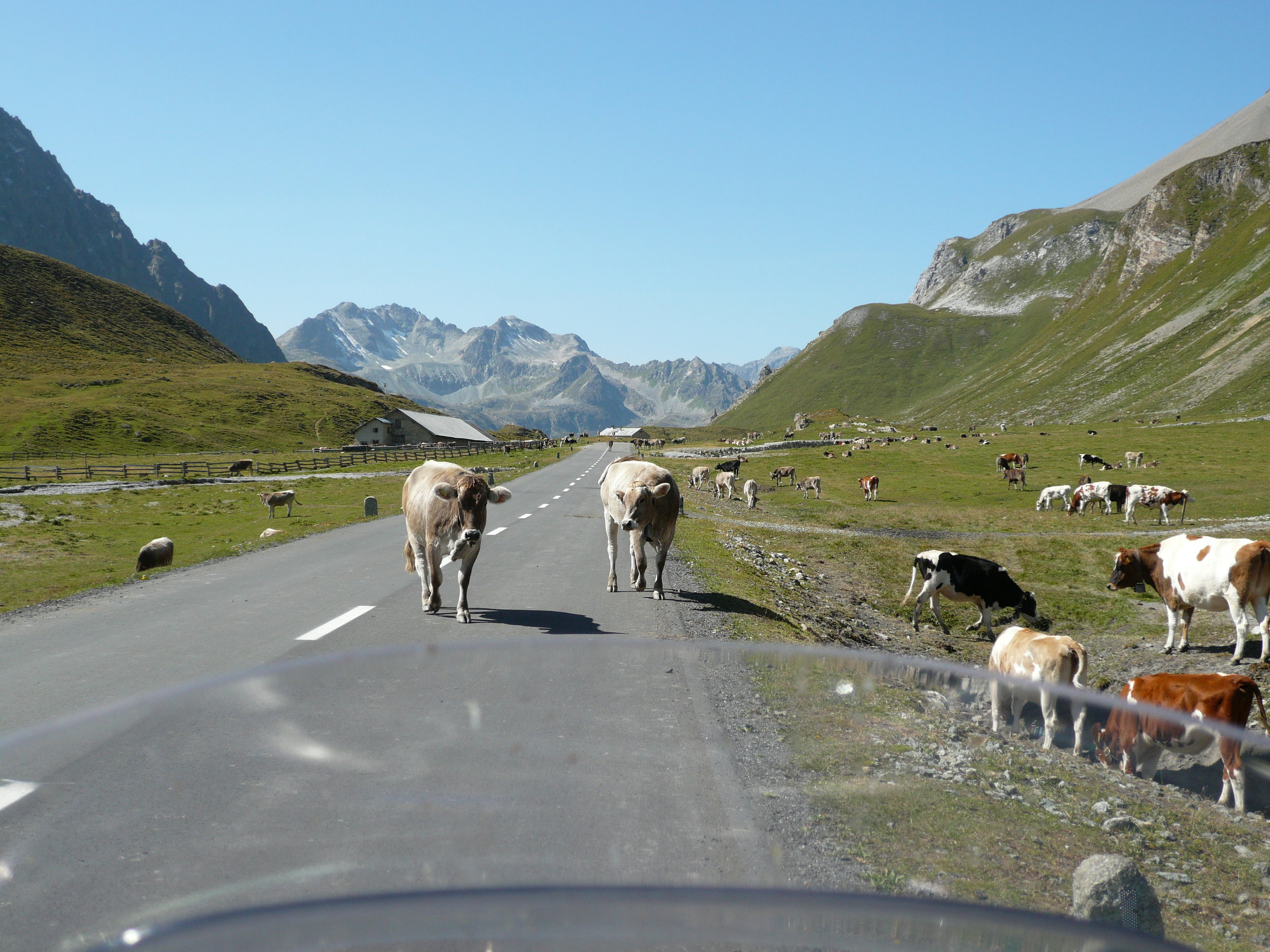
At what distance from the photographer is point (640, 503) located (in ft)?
40.8

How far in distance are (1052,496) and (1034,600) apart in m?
24.8

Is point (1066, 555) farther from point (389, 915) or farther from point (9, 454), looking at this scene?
point (9, 454)

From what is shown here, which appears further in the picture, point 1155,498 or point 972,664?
point 1155,498

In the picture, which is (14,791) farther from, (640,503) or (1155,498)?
(1155,498)

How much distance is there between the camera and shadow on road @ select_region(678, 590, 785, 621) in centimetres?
1233

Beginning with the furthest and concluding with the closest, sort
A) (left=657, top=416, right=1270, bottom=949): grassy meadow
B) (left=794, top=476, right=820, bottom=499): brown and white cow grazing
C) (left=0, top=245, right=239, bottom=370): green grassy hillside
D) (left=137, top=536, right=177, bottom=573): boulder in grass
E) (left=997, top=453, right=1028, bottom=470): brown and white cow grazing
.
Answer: (left=0, top=245, right=239, bottom=370): green grassy hillside → (left=997, top=453, right=1028, bottom=470): brown and white cow grazing → (left=794, top=476, right=820, bottom=499): brown and white cow grazing → (left=137, top=536, right=177, bottom=573): boulder in grass → (left=657, top=416, right=1270, bottom=949): grassy meadow

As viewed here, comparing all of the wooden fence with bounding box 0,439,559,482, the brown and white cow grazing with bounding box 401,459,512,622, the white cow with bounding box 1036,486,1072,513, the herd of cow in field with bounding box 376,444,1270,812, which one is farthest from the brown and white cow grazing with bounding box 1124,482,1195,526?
the wooden fence with bounding box 0,439,559,482

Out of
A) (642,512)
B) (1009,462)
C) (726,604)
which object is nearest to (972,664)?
(726,604)

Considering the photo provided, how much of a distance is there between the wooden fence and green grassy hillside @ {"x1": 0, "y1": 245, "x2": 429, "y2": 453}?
34.5 m

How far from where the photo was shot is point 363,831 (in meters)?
2.04

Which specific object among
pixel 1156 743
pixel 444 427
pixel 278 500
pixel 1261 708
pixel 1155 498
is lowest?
pixel 1261 708

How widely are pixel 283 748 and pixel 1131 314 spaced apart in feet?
648

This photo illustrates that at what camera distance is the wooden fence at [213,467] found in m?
58.0

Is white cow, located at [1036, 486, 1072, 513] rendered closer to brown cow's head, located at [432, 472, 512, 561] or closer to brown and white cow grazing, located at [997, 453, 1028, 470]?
brown and white cow grazing, located at [997, 453, 1028, 470]
